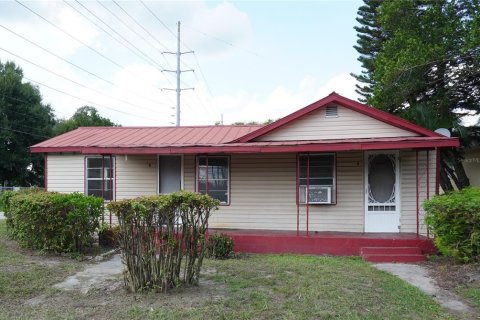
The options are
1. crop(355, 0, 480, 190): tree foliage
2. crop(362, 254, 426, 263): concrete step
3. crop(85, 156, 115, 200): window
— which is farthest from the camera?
crop(355, 0, 480, 190): tree foliage

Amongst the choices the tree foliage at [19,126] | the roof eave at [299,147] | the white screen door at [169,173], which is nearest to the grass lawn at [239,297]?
the roof eave at [299,147]

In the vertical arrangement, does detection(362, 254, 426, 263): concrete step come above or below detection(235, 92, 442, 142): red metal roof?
below

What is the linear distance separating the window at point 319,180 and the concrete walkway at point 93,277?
488cm

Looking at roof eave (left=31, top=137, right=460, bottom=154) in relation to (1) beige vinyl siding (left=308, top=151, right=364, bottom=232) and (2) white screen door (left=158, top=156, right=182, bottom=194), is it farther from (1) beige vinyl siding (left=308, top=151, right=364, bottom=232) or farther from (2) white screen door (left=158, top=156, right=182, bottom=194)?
(2) white screen door (left=158, top=156, right=182, bottom=194)

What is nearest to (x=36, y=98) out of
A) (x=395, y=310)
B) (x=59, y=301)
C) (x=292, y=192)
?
(x=292, y=192)

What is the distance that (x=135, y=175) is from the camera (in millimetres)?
11836

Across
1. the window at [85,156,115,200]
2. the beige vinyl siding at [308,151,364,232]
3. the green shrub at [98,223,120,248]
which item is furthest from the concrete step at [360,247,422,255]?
the window at [85,156,115,200]

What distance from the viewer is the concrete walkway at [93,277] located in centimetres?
611

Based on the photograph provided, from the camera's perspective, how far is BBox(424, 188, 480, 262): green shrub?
734 cm

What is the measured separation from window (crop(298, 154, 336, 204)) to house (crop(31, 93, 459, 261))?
0.02 metres

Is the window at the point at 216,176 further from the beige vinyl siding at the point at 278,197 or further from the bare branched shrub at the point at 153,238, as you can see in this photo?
the bare branched shrub at the point at 153,238

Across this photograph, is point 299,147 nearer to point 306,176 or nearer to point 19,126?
point 306,176

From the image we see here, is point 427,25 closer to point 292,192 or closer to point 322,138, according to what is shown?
point 322,138

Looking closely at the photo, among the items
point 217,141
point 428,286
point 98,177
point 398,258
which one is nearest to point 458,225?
point 398,258
